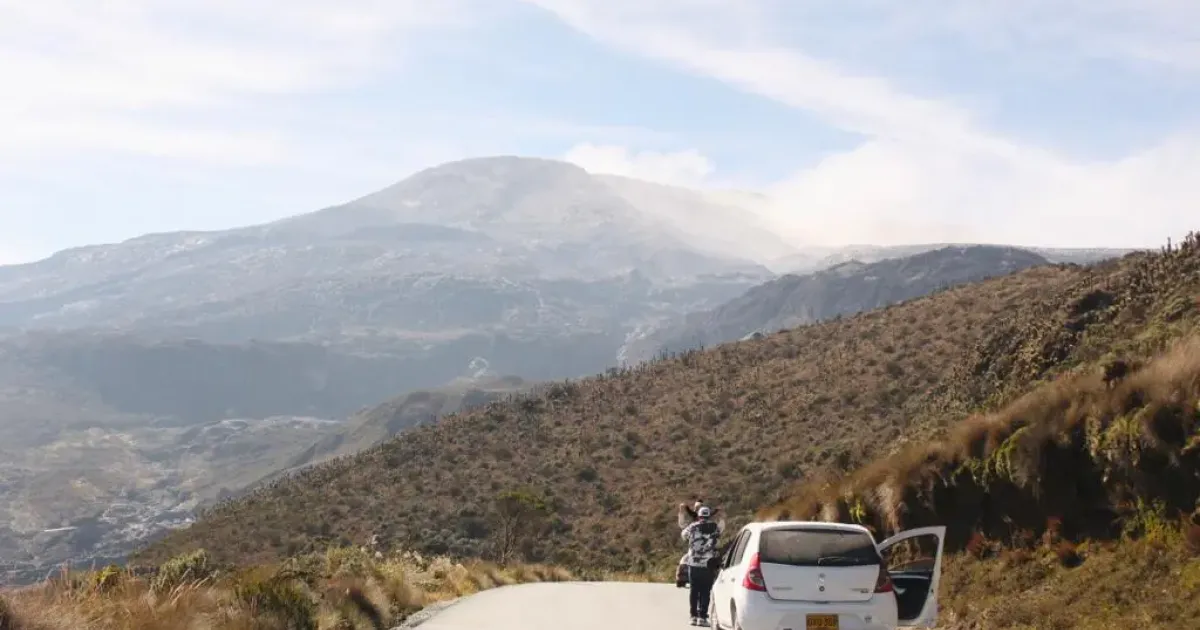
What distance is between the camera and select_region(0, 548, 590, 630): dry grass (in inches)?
395

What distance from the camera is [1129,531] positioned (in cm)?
1284

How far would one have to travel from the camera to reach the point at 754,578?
12.8 m

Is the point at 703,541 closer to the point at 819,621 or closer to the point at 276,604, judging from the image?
the point at 819,621

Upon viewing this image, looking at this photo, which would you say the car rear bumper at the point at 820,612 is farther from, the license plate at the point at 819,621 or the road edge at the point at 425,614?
A: the road edge at the point at 425,614

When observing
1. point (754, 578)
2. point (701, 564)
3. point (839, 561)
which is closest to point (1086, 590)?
point (839, 561)

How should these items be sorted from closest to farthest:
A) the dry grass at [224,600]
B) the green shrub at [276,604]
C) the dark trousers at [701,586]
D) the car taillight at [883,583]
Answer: the dry grass at [224,600]
the car taillight at [883,583]
the green shrub at [276,604]
the dark trousers at [701,586]

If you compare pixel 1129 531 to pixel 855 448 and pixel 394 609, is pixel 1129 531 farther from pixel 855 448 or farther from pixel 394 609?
pixel 855 448

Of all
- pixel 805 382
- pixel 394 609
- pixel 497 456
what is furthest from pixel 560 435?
pixel 394 609

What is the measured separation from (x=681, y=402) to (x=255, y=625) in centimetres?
6313

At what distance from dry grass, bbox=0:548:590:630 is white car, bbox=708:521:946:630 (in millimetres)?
5569

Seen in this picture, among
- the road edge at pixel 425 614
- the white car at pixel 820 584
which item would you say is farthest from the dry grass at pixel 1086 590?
the road edge at pixel 425 614

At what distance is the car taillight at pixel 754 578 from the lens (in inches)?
499

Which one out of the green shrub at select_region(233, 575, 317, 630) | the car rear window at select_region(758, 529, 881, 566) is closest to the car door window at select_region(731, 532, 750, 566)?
the car rear window at select_region(758, 529, 881, 566)

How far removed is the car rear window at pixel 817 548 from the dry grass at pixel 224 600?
5.81 metres
